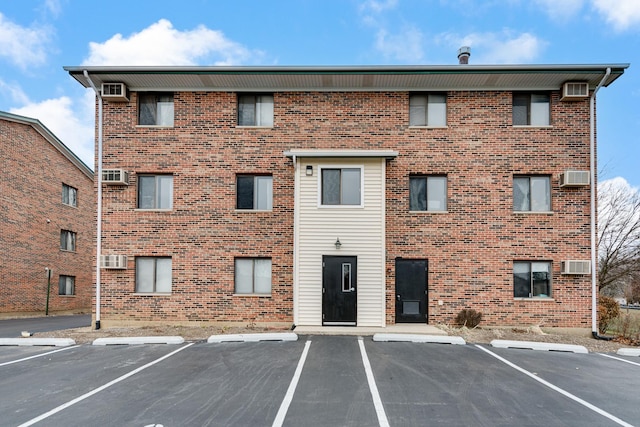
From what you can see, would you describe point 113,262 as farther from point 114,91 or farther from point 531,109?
point 531,109

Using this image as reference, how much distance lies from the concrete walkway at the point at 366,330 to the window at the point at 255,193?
158 inches

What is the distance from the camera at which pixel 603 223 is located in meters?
22.2

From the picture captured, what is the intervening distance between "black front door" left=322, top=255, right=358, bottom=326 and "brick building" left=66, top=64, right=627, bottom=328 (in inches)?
1.7

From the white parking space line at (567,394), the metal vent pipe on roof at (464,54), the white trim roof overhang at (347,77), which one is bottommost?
the white parking space line at (567,394)

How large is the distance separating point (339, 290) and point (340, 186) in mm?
3157

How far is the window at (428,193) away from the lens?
42.3ft

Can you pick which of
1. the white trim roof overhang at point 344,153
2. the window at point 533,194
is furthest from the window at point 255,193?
the window at point 533,194

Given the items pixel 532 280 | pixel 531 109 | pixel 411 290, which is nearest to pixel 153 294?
pixel 411 290

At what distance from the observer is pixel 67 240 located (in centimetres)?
2331

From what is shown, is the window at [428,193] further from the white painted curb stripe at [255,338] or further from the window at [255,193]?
the white painted curb stripe at [255,338]

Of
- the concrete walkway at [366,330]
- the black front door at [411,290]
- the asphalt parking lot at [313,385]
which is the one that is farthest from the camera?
the black front door at [411,290]

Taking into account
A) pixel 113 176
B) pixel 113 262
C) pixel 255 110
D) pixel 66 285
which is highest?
pixel 255 110

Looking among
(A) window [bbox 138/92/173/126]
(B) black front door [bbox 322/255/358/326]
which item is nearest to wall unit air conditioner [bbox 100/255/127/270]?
(A) window [bbox 138/92/173/126]

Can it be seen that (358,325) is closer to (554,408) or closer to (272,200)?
(272,200)
